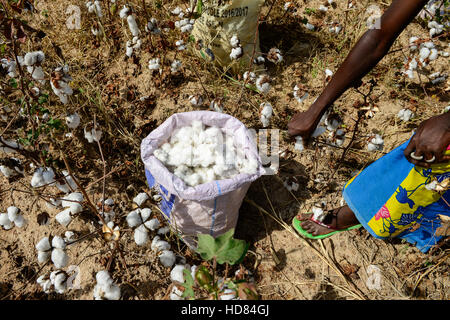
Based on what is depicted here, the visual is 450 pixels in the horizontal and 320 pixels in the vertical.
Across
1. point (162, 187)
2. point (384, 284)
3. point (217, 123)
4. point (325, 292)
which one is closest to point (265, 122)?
point (217, 123)

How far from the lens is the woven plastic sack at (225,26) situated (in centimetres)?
193

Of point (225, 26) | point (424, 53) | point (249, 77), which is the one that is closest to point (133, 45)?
point (225, 26)

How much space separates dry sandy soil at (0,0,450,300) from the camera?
160 centimetres

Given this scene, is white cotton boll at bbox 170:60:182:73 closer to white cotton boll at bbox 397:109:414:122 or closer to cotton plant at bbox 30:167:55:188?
cotton plant at bbox 30:167:55:188

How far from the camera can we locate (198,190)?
1279 mm

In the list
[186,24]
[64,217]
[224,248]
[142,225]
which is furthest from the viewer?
[186,24]

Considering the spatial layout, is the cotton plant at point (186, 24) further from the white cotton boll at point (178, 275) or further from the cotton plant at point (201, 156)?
the white cotton boll at point (178, 275)

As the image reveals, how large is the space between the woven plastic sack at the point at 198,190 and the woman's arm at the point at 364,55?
266 millimetres

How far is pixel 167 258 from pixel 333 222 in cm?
88

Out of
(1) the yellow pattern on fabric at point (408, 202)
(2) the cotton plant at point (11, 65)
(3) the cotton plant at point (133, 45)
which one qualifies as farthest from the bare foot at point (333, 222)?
(2) the cotton plant at point (11, 65)

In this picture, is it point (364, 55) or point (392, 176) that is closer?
point (364, 55)

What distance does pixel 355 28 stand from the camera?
A: 2541 millimetres

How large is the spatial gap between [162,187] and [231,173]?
0.31 m

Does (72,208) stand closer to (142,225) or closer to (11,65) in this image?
(142,225)
